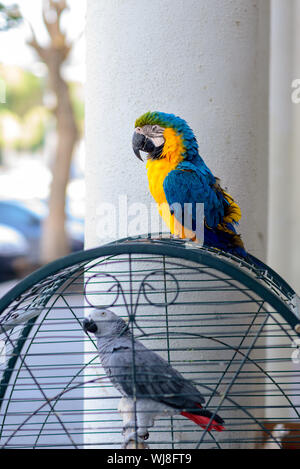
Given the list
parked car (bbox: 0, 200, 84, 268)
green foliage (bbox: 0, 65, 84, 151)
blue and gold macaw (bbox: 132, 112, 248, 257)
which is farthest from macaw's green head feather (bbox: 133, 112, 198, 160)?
green foliage (bbox: 0, 65, 84, 151)

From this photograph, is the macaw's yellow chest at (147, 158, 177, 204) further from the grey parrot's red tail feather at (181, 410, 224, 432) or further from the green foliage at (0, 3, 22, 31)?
the green foliage at (0, 3, 22, 31)

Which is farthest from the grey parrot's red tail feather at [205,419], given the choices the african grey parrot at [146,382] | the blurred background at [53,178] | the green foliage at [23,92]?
the green foliage at [23,92]

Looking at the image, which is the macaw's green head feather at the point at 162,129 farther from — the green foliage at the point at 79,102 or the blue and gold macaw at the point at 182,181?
the green foliage at the point at 79,102

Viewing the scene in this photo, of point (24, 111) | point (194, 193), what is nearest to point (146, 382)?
point (194, 193)

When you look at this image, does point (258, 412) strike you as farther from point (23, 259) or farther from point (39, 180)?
point (39, 180)

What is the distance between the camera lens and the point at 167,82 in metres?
1.32

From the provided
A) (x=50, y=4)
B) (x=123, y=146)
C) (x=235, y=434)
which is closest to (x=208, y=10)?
(x=123, y=146)

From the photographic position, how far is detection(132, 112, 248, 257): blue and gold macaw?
3.99ft

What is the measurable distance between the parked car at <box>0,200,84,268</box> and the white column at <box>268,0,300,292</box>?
4150 mm

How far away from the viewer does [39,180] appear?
365 inches

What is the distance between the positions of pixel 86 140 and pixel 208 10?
432 millimetres

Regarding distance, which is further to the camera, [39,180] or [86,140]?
[39,180]

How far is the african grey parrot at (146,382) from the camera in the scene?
973mm

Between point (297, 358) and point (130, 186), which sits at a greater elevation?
point (130, 186)
